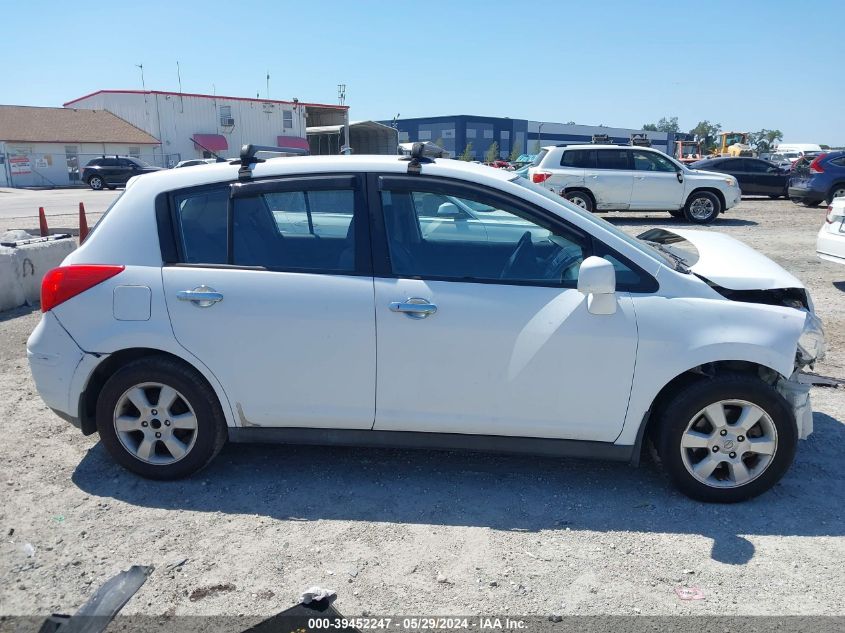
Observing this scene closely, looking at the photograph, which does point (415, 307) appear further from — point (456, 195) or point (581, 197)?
point (581, 197)

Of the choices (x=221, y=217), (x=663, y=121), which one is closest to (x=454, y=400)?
(x=221, y=217)

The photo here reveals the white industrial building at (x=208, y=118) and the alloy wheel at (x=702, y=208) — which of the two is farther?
the white industrial building at (x=208, y=118)

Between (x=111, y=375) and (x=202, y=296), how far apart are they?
0.73 m

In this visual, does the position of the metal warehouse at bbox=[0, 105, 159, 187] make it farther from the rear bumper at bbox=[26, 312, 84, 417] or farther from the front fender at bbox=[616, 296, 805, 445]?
the front fender at bbox=[616, 296, 805, 445]

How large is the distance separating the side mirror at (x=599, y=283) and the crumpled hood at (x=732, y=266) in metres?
0.69

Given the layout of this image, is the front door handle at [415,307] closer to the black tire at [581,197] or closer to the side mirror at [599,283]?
the side mirror at [599,283]

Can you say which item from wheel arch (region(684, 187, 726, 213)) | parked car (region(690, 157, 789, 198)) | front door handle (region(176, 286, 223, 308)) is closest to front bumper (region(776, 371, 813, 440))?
front door handle (region(176, 286, 223, 308))

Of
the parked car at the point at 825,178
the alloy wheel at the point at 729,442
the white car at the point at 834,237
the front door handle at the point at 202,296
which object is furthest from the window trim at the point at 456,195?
the parked car at the point at 825,178

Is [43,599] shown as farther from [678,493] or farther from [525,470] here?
[678,493]

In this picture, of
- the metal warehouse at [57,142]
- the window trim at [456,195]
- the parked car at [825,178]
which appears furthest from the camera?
the metal warehouse at [57,142]

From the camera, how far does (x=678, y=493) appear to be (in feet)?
12.5

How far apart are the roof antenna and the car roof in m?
0.02

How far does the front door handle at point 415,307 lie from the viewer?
11.8 feet

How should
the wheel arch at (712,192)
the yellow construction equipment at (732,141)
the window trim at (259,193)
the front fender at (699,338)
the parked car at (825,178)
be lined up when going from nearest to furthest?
the front fender at (699,338)
the window trim at (259,193)
the wheel arch at (712,192)
the parked car at (825,178)
the yellow construction equipment at (732,141)
